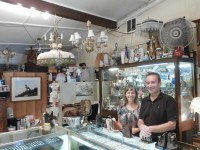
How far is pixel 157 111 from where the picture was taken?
2473 mm

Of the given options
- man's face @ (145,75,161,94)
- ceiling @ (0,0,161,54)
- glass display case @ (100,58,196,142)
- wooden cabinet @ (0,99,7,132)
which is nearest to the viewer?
man's face @ (145,75,161,94)

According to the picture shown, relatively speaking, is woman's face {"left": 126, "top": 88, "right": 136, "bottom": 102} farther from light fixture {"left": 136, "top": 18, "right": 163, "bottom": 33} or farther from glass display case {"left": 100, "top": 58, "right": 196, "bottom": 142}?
light fixture {"left": 136, "top": 18, "right": 163, "bottom": 33}

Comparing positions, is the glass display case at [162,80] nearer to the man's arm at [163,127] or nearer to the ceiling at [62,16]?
the man's arm at [163,127]

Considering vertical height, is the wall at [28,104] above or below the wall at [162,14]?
below

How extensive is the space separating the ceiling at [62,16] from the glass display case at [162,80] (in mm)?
1261

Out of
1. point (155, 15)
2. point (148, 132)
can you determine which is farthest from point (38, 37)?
point (148, 132)

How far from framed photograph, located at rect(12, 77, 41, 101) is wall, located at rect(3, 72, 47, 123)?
0.12 meters

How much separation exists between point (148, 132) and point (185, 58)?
1.82 metres

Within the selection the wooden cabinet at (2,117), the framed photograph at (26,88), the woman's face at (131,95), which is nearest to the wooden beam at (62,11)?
the woman's face at (131,95)

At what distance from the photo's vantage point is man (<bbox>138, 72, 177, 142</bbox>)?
2301 millimetres

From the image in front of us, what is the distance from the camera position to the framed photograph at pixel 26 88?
21.7 ft

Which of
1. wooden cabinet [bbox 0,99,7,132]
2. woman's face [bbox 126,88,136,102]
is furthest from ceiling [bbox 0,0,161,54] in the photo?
woman's face [bbox 126,88,136,102]

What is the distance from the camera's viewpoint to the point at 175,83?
10.7 ft

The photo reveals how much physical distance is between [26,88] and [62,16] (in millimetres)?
3467
